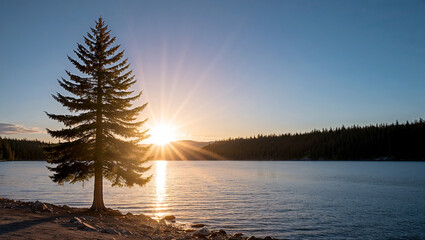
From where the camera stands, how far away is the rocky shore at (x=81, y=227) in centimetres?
1580

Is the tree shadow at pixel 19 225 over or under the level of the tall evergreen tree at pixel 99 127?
under

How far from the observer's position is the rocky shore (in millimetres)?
15797

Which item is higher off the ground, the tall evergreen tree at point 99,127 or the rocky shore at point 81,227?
the tall evergreen tree at point 99,127

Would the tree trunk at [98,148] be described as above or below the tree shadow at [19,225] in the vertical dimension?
above

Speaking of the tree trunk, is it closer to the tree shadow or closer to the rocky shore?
the rocky shore

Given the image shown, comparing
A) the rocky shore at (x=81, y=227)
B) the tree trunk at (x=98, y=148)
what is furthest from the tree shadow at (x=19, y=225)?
the tree trunk at (x=98, y=148)

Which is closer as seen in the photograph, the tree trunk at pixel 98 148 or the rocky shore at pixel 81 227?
the rocky shore at pixel 81 227

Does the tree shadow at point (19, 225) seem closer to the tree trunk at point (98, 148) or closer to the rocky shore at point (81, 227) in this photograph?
the rocky shore at point (81, 227)

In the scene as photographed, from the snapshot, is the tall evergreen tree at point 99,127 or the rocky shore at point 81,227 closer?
the rocky shore at point 81,227

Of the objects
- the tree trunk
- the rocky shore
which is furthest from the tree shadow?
the tree trunk

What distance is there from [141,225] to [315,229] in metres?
14.3

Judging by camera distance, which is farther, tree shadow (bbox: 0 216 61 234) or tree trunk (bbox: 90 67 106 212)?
tree trunk (bbox: 90 67 106 212)

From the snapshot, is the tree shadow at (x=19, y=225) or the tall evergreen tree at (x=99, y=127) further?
the tall evergreen tree at (x=99, y=127)

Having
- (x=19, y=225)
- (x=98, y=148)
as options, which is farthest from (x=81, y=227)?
(x=98, y=148)
